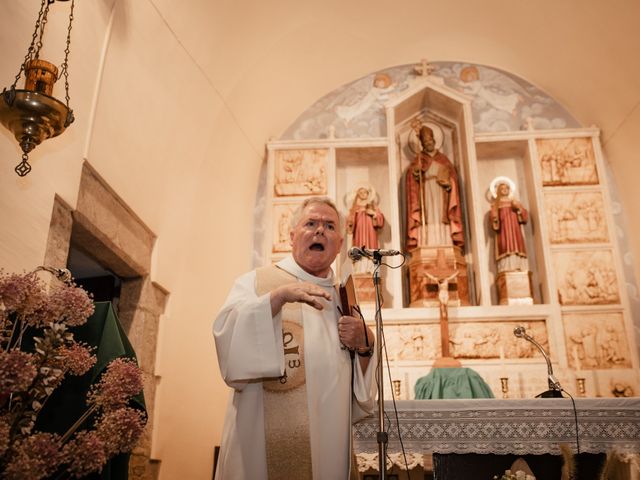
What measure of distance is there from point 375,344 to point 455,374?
3.05 metres

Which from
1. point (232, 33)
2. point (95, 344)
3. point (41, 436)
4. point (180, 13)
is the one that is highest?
point (232, 33)

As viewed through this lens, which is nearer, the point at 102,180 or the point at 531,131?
the point at 102,180

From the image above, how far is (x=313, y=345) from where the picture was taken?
8.63 feet

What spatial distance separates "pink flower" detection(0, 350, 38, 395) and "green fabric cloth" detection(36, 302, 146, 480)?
2.43 ft

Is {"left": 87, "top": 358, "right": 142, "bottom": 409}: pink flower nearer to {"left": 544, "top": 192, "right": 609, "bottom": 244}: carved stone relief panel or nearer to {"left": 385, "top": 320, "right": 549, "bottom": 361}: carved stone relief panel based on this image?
{"left": 385, "top": 320, "right": 549, "bottom": 361}: carved stone relief panel

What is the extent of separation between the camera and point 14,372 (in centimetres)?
153

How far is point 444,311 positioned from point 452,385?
932 millimetres

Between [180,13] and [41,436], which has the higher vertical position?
[180,13]

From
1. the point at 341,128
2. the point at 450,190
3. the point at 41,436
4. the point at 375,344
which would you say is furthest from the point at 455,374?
the point at 41,436

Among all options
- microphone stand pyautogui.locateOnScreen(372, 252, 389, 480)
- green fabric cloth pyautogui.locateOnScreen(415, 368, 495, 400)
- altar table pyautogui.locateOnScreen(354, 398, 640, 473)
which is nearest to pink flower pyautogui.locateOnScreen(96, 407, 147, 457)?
microphone stand pyautogui.locateOnScreen(372, 252, 389, 480)

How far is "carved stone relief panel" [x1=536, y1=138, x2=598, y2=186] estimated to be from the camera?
7117mm

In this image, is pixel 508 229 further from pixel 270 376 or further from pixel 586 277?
pixel 270 376

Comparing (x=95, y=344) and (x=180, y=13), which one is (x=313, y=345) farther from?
(x=180, y=13)

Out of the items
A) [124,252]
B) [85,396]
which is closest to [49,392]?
[85,396]
